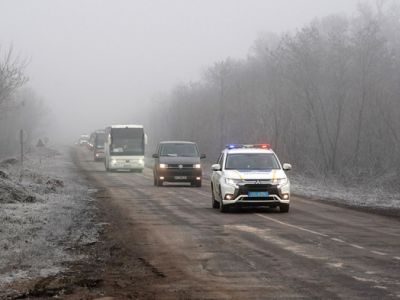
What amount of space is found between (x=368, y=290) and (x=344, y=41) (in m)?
47.0

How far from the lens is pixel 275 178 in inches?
741

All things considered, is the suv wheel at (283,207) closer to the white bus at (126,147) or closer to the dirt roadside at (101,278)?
the dirt roadside at (101,278)

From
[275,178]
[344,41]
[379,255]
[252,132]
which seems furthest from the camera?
[252,132]

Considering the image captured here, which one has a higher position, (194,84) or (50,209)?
(194,84)

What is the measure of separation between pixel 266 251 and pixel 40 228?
19.0ft

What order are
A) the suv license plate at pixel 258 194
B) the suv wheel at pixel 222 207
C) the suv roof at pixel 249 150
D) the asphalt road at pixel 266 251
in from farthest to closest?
the suv roof at pixel 249 150
the suv wheel at pixel 222 207
the suv license plate at pixel 258 194
the asphalt road at pixel 266 251

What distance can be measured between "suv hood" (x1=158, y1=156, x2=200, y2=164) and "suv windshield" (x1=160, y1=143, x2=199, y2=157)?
15.8 inches

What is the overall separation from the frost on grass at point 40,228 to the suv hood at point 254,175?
4.06 metres

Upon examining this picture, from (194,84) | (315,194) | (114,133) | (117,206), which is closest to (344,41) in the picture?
(114,133)

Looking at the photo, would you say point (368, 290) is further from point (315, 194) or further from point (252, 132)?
point (252, 132)

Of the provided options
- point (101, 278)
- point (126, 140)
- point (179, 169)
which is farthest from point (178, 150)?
point (101, 278)

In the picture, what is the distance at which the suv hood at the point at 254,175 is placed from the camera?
61.4ft

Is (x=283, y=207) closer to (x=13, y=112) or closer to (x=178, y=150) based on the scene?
(x=178, y=150)

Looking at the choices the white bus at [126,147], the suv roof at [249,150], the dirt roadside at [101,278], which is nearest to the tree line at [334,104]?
the white bus at [126,147]
